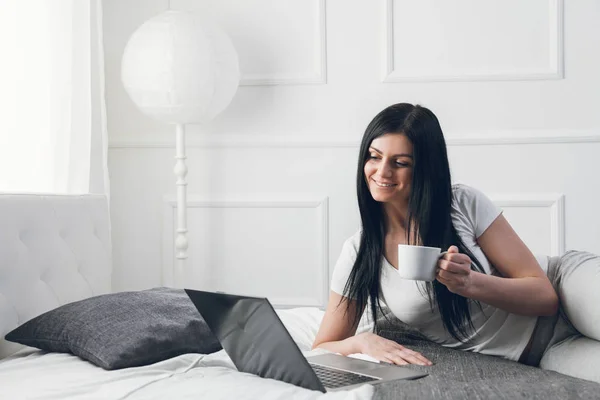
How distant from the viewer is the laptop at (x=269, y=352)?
1484 mm

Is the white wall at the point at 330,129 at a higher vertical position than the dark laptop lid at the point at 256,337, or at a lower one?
higher

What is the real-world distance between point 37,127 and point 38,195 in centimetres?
74

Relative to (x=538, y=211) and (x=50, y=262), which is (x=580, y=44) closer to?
(x=538, y=211)

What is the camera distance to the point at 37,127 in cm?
297

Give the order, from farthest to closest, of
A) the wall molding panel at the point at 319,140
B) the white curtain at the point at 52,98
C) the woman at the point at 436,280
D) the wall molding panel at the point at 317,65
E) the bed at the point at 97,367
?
the wall molding panel at the point at 317,65
the wall molding panel at the point at 319,140
the white curtain at the point at 52,98
the woman at the point at 436,280
the bed at the point at 97,367

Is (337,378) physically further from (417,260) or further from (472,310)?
(472,310)

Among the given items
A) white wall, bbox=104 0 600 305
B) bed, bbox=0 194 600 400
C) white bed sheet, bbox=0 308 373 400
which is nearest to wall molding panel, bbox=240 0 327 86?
white wall, bbox=104 0 600 305

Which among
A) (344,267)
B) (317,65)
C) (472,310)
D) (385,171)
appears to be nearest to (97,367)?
(344,267)

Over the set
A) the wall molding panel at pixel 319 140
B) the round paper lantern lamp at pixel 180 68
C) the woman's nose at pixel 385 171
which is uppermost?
the round paper lantern lamp at pixel 180 68

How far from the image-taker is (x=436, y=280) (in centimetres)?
193

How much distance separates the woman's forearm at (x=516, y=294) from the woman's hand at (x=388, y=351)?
0.62ft

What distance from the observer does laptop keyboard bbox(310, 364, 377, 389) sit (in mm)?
1544

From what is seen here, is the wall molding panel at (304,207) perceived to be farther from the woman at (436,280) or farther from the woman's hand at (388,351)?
the woman's hand at (388,351)

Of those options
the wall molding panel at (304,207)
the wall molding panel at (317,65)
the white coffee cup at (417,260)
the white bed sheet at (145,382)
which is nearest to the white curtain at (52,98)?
the wall molding panel at (304,207)
